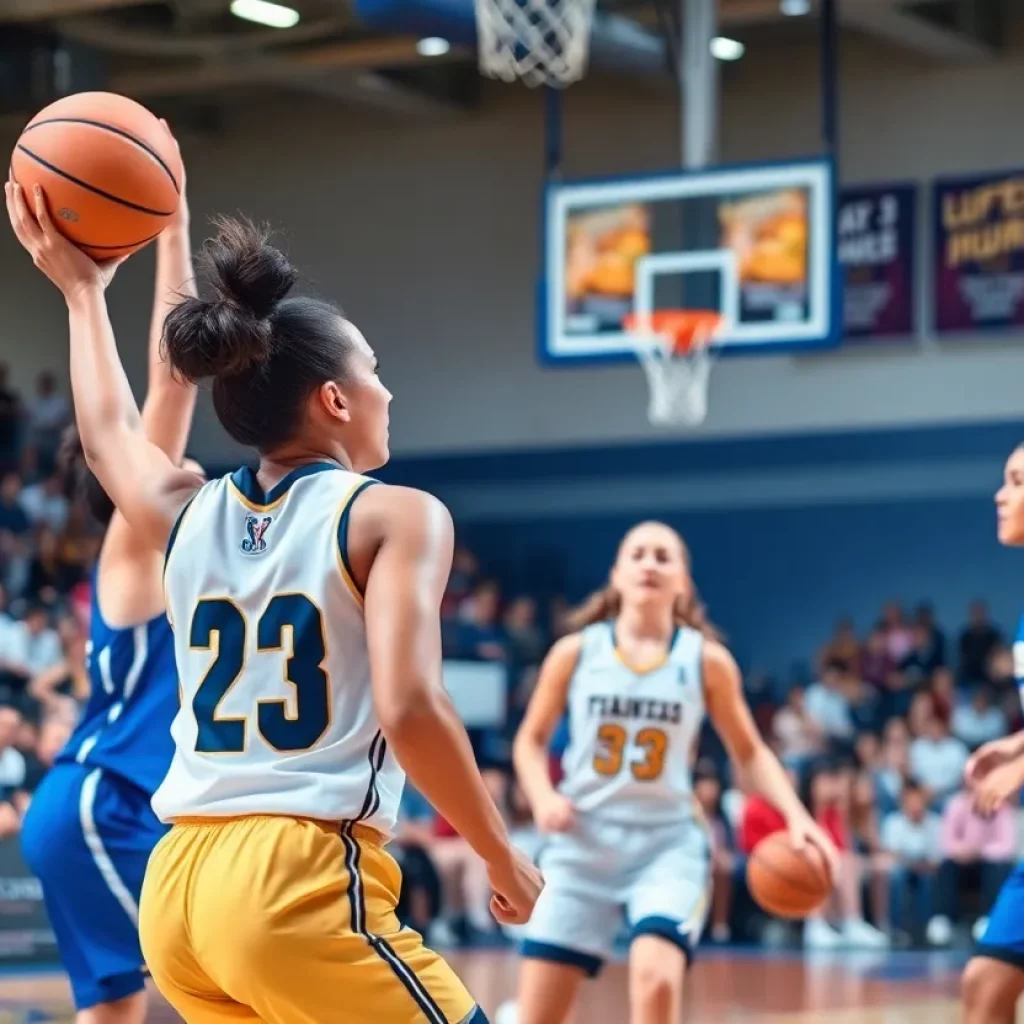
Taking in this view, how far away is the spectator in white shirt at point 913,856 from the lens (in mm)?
12555

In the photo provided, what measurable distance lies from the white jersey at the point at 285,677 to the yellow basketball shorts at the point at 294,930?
46 mm

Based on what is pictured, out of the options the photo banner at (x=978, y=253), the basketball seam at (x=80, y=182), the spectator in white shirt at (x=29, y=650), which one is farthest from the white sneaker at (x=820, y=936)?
the basketball seam at (x=80, y=182)

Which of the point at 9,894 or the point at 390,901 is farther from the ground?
the point at 390,901

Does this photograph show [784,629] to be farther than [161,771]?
Yes

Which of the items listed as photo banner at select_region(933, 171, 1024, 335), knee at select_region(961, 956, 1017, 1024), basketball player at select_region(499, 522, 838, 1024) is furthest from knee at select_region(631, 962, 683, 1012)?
photo banner at select_region(933, 171, 1024, 335)

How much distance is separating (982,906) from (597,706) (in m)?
7.46

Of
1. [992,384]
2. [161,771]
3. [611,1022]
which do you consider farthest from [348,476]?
[992,384]

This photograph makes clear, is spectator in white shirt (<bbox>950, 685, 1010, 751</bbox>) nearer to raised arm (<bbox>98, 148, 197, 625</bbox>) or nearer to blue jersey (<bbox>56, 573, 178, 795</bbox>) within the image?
blue jersey (<bbox>56, 573, 178, 795</bbox>)

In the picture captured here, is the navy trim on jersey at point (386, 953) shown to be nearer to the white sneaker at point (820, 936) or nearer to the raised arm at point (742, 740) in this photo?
the raised arm at point (742, 740)

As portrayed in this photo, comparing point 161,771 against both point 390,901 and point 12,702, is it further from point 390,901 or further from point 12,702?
point 12,702

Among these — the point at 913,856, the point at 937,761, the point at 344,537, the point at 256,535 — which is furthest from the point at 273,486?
the point at 937,761

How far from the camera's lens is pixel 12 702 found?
11422 millimetres

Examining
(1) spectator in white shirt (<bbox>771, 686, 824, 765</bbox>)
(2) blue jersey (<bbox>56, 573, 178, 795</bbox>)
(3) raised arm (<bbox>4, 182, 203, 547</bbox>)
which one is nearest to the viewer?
(3) raised arm (<bbox>4, 182, 203, 547</bbox>)

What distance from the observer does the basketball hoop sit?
9.63 meters
